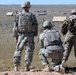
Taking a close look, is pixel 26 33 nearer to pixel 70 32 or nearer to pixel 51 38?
pixel 51 38

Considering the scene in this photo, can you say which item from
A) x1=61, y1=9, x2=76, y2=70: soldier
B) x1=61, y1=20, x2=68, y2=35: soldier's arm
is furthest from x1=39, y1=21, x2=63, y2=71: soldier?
x1=61, y1=20, x2=68, y2=35: soldier's arm

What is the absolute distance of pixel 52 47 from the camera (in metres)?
12.2

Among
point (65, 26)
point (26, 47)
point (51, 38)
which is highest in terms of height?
point (65, 26)

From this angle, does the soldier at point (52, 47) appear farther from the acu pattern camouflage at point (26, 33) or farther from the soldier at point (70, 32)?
the soldier at point (70, 32)

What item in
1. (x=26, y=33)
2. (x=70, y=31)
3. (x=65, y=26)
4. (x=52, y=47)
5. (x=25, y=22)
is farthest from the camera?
(x=65, y=26)

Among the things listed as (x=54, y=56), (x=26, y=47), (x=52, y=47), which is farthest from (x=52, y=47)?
(x=26, y=47)

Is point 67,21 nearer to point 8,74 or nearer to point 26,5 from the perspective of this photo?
point 26,5

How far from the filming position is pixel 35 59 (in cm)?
1966

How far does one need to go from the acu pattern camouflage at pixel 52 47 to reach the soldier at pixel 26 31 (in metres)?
0.51

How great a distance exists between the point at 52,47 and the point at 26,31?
106 centimetres

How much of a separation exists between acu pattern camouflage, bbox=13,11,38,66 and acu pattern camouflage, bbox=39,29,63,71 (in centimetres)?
50

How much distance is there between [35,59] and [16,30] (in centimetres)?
694

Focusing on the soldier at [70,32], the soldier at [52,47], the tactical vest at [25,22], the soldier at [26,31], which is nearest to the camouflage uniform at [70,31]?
the soldier at [70,32]

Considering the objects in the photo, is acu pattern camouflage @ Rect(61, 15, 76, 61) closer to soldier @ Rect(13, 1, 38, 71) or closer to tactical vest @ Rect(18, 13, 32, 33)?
soldier @ Rect(13, 1, 38, 71)
